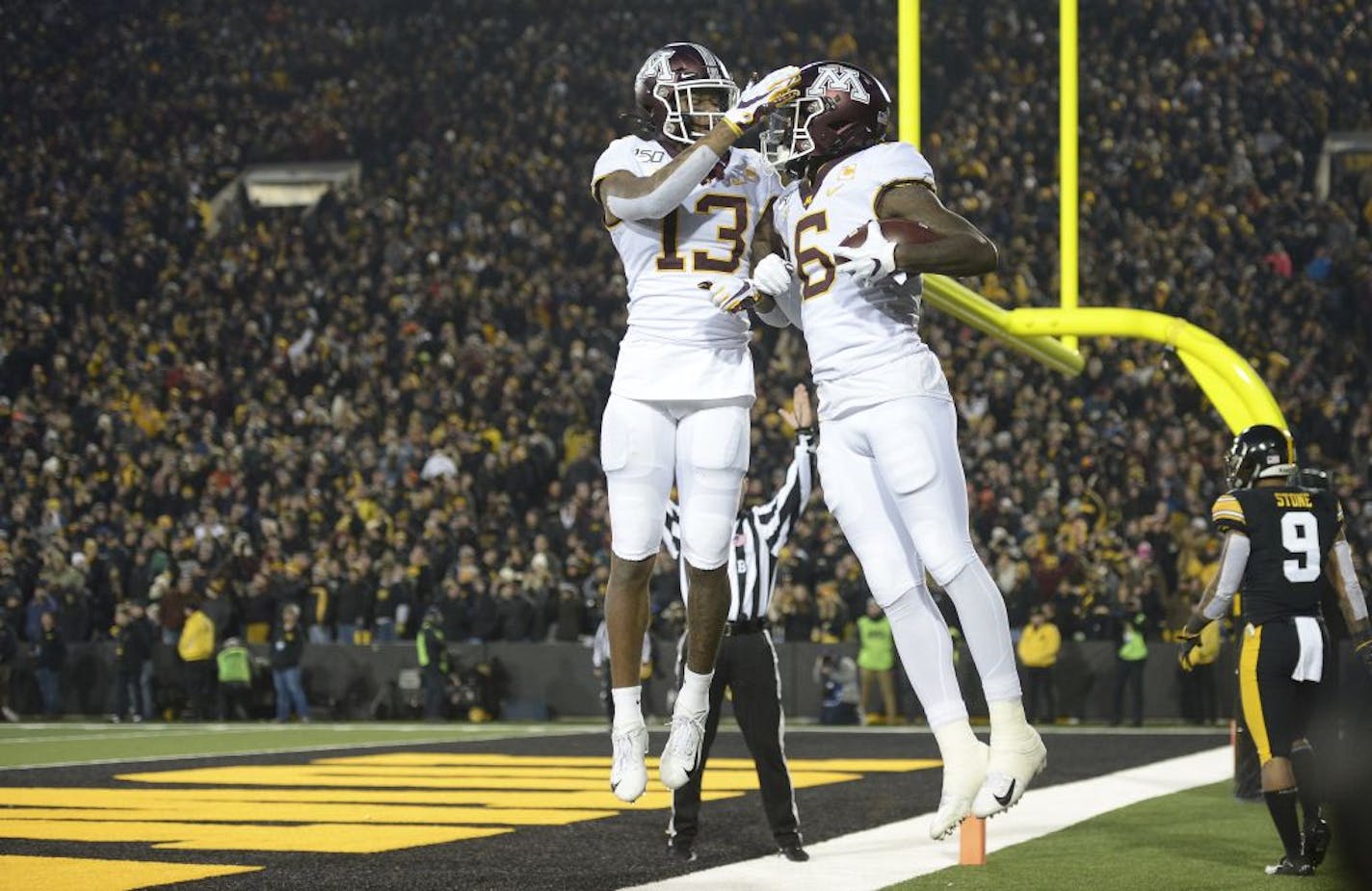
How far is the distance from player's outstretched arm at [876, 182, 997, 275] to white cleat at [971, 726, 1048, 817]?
1.19 metres

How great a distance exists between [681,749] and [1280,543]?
337cm

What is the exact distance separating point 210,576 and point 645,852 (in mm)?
13561

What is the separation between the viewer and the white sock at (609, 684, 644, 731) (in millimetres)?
5656

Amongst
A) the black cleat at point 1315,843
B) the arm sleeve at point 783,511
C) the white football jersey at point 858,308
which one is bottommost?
the black cleat at point 1315,843

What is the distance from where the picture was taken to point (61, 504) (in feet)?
75.6

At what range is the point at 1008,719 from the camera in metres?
5.09

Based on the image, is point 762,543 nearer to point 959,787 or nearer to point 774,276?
point 774,276

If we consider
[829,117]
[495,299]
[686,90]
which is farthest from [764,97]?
[495,299]

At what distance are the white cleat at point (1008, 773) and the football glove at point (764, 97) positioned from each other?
1.72m

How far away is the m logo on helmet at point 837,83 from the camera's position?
5.29 m

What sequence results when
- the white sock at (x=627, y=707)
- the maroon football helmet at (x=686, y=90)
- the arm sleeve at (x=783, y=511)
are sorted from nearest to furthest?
the maroon football helmet at (x=686, y=90)
the white sock at (x=627, y=707)
the arm sleeve at (x=783, y=511)

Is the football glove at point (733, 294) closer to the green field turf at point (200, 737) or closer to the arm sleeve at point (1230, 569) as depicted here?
the arm sleeve at point (1230, 569)

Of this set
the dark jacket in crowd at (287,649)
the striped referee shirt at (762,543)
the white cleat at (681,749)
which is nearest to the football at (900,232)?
the white cleat at (681,749)

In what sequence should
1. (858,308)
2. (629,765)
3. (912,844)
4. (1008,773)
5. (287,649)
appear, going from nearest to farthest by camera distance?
1. (1008,773)
2. (858,308)
3. (629,765)
4. (912,844)
5. (287,649)
